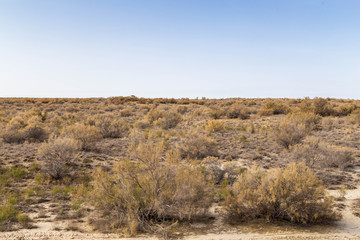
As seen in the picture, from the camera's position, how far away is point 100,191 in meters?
7.22

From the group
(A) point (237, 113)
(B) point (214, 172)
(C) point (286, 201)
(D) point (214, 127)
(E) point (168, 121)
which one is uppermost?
(A) point (237, 113)

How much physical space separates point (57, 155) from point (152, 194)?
17.8 ft

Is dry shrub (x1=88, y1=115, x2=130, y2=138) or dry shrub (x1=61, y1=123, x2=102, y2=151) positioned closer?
dry shrub (x1=61, y1=123, x2=102, y2=151)

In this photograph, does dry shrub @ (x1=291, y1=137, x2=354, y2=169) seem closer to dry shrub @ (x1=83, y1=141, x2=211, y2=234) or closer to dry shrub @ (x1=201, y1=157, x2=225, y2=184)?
dry shrub @ (x1=201, y1=157, x2=225, y2=184)

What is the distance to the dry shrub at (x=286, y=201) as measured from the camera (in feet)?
22.6

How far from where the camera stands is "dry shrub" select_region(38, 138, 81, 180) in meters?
10.2

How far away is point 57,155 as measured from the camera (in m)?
10.7

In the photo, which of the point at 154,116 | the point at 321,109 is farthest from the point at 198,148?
the point at 321,109

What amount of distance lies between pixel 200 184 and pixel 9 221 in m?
5.06

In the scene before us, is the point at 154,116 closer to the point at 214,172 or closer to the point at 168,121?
the point at 168,121

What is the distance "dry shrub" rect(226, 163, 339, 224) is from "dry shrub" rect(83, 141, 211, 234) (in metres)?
1.00

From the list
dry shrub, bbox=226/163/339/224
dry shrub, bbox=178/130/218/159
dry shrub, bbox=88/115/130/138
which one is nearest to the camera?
dry shrub, bbox=226/163/339/224

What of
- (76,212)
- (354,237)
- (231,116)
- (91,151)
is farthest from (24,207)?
(231,116)

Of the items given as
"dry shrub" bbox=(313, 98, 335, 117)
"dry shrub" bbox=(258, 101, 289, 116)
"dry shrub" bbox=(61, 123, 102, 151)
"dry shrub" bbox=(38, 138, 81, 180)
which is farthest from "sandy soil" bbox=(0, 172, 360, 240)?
"dry shrub" bbox=(313, 98, 335, 117)
